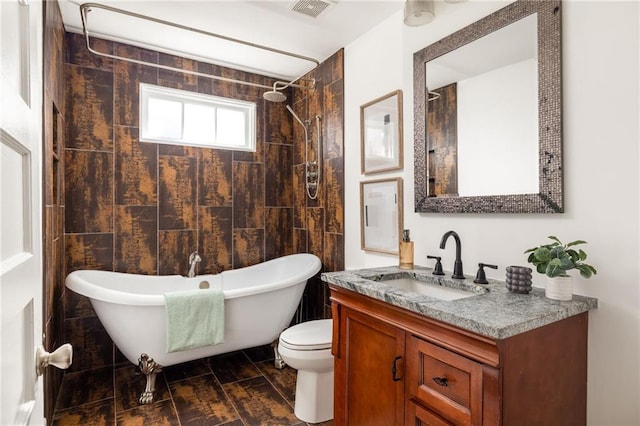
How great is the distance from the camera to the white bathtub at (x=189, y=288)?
222 centimetres

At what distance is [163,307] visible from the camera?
2.25m

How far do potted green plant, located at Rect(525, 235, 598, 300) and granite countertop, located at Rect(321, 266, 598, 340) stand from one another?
0.13ft

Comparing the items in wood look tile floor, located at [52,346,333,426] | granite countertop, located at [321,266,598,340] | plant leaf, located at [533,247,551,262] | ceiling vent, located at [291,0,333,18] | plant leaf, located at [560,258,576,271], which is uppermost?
ceiling vent, located at [291,0,333,18]

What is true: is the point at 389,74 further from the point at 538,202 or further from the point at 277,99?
the point at 538,202

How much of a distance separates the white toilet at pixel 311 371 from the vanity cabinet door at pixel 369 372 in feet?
0.95

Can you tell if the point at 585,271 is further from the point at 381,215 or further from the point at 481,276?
the point at 381,215

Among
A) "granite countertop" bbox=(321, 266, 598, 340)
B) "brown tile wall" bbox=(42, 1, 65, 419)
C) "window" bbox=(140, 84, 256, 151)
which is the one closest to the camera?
"granite countertop" bbox=(321, 266, 598, 340)

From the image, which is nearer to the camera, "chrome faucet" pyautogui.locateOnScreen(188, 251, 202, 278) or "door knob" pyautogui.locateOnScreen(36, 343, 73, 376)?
"door knob" pyautogui.locateOnScreen(36, 343, 73, 376)

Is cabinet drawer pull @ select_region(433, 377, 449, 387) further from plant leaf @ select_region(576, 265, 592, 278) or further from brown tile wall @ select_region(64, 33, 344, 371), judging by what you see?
brown tile wall @ select_region(64, 33, 344, 371)

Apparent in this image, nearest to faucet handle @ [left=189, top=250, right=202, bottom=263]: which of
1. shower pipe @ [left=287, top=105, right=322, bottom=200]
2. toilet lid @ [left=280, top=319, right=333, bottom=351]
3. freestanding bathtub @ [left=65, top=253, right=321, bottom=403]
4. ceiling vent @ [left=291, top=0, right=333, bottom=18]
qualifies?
freestanding bathtub @ [left=65, top=253, right=321, bottom=403]

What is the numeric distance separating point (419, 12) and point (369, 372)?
176cm

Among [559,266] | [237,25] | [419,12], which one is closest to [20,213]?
[559,266]

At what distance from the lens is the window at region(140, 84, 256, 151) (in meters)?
3.04

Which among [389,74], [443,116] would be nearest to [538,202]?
[443,116]
